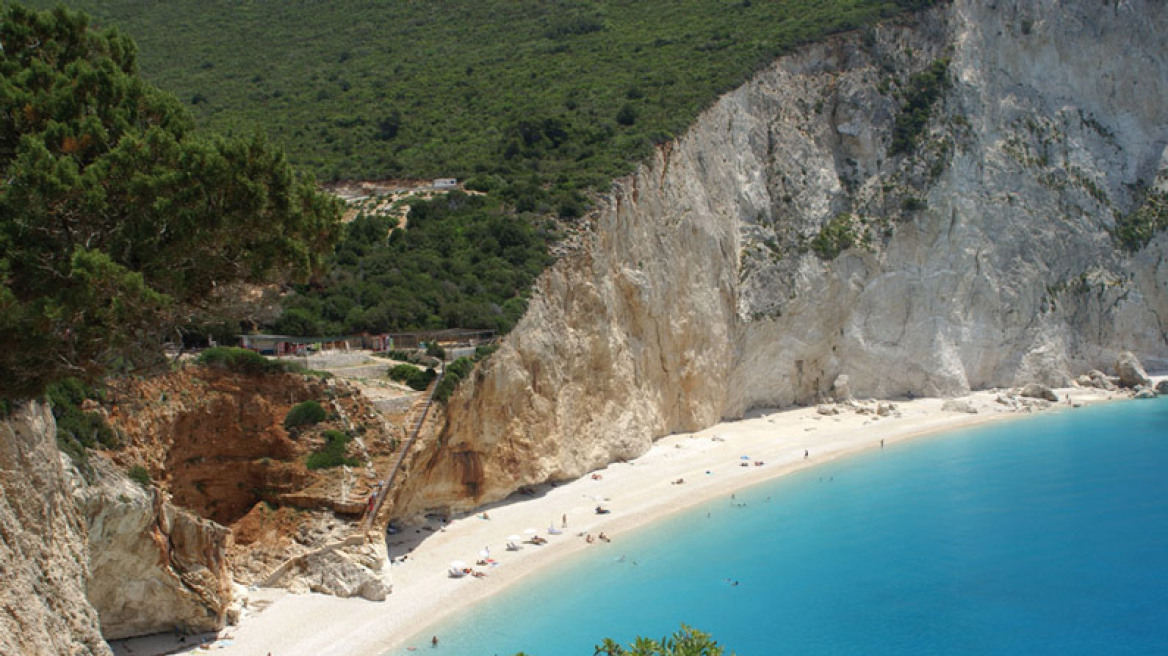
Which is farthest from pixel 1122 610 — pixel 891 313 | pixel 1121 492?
pixel 891 313

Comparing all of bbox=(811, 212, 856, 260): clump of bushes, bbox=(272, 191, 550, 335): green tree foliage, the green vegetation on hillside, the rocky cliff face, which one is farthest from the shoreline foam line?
the green vegetation on hillside

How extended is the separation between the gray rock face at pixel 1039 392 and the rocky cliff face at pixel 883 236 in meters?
1.74

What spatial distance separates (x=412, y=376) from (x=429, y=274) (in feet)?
26.9

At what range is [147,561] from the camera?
17031mm

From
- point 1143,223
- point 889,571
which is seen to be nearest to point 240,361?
point 889,571

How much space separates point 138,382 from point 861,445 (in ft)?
99.3

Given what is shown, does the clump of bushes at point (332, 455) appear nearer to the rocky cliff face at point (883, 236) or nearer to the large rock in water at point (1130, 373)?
the rocky cliff face at point (883, 236)

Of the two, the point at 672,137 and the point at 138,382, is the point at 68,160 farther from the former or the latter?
the point at 672,137

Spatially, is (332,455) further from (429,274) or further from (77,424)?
(429,274)

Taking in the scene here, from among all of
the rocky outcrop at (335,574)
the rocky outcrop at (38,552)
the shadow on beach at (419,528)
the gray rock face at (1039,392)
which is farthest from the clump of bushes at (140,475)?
the gray rock face at (1039,392)

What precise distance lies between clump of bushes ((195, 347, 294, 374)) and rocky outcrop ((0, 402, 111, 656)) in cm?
765

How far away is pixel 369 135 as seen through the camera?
49.7m

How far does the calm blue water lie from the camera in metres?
20.5

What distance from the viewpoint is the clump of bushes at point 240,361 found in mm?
21641
